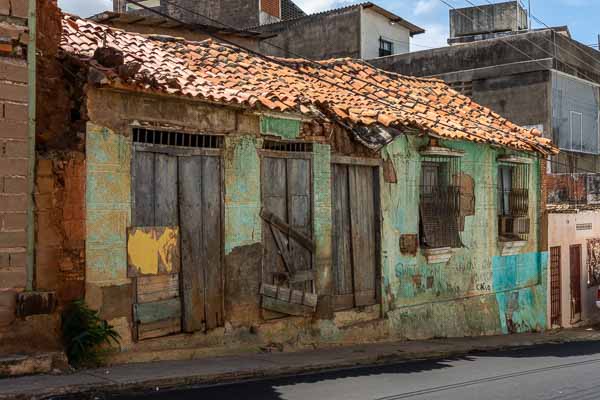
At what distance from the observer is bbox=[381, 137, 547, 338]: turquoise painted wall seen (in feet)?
40.8

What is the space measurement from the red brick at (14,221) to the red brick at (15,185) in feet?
0.79

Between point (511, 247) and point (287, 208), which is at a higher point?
point (287, 208)

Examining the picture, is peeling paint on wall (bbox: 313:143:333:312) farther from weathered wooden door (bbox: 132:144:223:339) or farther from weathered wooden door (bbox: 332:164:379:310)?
weathered wooden door (bbox: 132:144:223:339)

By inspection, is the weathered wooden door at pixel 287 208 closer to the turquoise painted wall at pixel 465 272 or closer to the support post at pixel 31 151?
the turquoise painted wall at pixel 465 272

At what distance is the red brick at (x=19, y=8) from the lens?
25.0 feet

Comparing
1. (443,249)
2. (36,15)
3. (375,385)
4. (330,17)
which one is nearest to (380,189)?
(443,249)

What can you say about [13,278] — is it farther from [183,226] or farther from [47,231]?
[183,226]

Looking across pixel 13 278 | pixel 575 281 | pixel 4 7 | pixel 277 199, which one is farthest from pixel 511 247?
pixel 4 7

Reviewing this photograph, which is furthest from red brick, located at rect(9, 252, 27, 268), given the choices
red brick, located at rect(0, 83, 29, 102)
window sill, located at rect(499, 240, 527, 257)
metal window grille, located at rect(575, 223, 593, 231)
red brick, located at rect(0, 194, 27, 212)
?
metal window grille, located at rect(575, 223, 593, 231)

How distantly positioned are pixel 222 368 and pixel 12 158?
3.29m

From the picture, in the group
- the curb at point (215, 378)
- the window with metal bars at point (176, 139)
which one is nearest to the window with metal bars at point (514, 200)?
the curb at point (215, 378)

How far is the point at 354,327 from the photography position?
38.0 ft

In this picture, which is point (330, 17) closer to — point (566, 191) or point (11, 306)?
point (566, 191)

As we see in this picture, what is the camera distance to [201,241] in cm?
933
